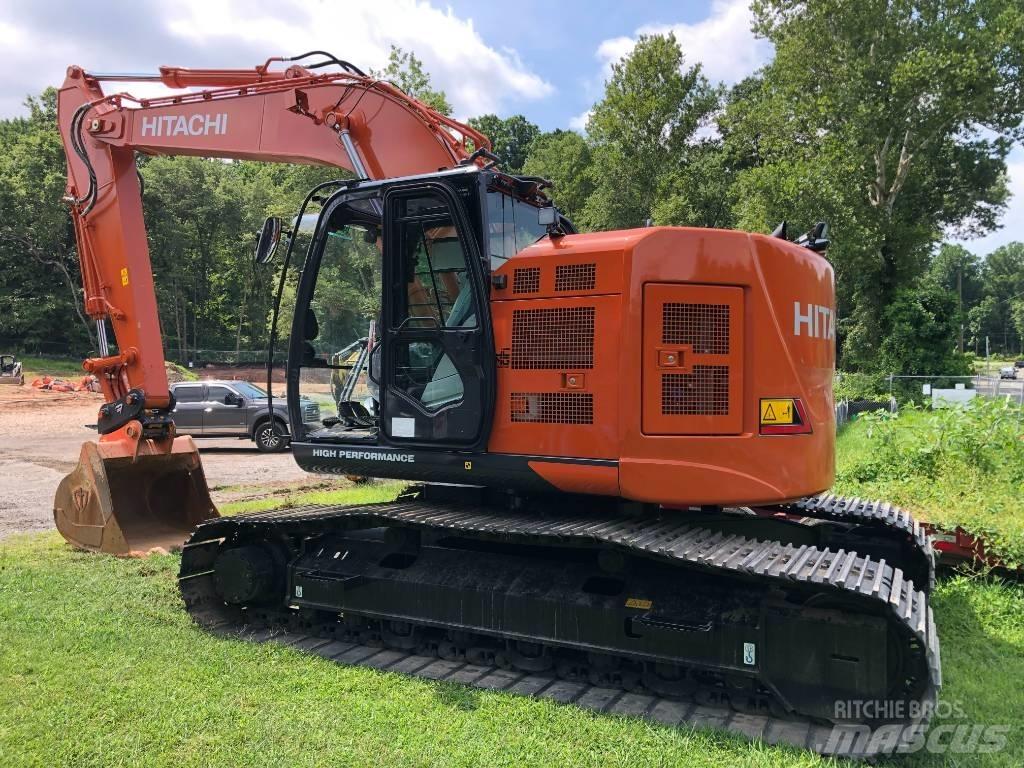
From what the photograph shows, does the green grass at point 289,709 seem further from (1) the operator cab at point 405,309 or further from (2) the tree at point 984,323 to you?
(2) the tree at point 984,323

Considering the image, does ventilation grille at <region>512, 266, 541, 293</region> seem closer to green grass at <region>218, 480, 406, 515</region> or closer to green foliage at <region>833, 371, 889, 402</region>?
green grass at <region>218, 480, 406, 515</region>

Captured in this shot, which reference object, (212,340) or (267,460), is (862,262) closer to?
(267,460)

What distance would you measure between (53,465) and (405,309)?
12.8 m

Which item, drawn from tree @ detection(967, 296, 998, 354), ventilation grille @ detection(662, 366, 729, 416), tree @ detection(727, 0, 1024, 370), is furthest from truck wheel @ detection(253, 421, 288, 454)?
tree @ detection(967, 296, 998, 354)

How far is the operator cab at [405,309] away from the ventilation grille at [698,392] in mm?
1118

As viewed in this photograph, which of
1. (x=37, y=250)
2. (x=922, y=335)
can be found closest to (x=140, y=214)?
(x=922, y=335)

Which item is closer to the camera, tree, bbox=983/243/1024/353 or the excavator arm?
the excavator arm

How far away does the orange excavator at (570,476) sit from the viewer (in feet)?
13.3

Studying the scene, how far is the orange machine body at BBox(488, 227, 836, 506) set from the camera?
4.36 metres

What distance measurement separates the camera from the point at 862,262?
990 inches

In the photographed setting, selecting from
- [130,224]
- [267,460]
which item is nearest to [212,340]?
[267,460]

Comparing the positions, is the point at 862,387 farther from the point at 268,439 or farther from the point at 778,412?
the point at 778,412

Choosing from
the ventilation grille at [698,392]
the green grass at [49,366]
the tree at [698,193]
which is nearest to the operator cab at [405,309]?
the ventilation grille at [698,392]

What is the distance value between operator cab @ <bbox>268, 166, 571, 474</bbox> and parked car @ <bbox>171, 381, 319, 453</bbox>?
12337mm
